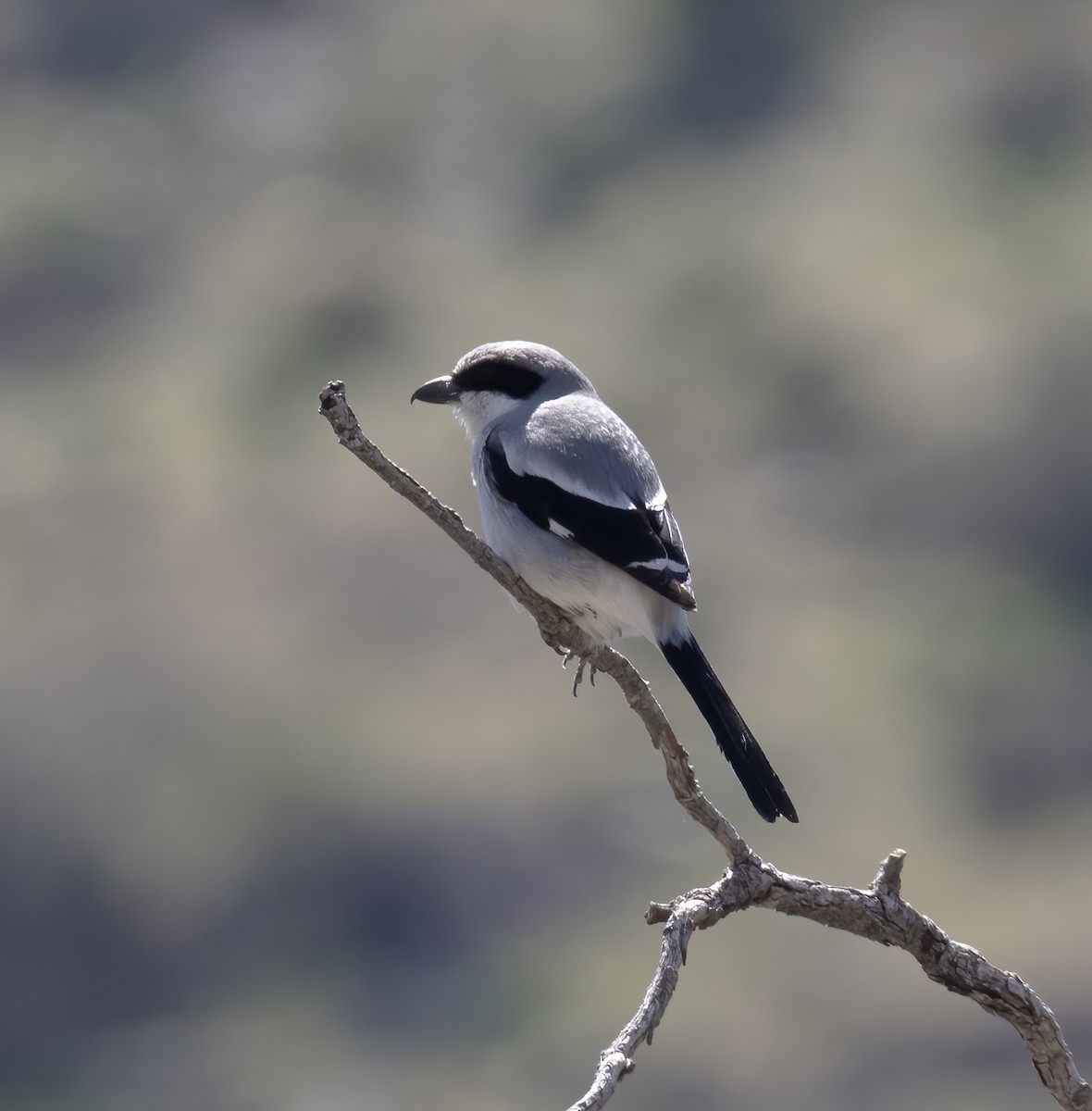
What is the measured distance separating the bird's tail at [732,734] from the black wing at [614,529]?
0.61 feet

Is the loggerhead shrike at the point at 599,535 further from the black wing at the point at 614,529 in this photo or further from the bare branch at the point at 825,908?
the bare branch at the point at 825,908

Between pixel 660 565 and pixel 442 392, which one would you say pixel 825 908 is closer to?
pixel 660 565

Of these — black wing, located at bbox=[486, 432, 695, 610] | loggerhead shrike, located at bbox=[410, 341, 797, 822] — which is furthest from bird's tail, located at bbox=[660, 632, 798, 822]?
black wing, located at bbox=[486, 432, 695, 610]

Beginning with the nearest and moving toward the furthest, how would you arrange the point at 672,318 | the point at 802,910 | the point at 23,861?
the point at 802,910 → the point at 23,861 → the point at 672,318

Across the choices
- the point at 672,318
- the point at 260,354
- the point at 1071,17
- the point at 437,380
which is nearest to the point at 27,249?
the point at 260,354

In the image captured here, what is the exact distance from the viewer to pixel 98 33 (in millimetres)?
63000

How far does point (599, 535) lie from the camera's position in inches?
227

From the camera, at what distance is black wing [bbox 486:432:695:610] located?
5.69m

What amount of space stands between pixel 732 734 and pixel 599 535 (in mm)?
781

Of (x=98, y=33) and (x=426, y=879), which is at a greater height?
(x=98, y=33)

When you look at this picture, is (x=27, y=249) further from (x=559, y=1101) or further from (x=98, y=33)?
(x=559, y=1101)

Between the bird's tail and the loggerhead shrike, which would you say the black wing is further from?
the bird's tail

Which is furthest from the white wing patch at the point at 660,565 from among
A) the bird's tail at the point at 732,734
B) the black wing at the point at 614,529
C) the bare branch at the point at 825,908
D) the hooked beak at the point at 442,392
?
the hooked beak at the point at 442,392

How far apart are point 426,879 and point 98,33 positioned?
40.7m
